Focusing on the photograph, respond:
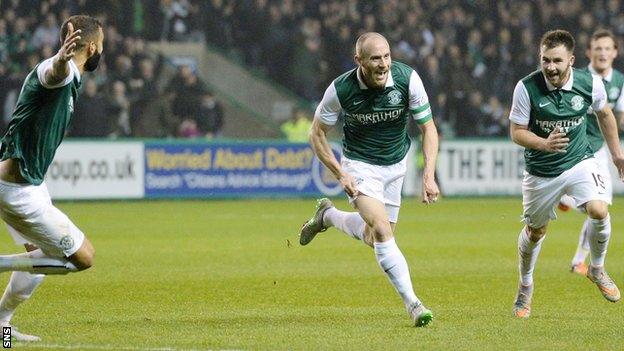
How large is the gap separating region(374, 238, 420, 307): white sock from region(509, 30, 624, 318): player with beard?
3.78 feet

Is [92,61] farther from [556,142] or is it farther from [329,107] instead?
[556,142]

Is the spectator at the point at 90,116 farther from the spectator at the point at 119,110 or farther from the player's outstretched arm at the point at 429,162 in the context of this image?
the player's outstretched arm at the point at 429,162

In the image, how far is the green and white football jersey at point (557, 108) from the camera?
984 cm

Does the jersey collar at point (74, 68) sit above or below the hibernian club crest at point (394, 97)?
above

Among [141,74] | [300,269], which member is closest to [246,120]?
[141,74]

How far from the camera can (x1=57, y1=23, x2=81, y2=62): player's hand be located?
7578 mm

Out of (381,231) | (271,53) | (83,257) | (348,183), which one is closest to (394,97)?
(348,183)

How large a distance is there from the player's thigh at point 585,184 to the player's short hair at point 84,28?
3.98m

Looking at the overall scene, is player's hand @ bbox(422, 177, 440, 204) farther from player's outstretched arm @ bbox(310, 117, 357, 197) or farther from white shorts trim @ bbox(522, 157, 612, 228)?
white shorts trim @ bbox(522, 157, 612, 228)

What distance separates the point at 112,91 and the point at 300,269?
503 inches

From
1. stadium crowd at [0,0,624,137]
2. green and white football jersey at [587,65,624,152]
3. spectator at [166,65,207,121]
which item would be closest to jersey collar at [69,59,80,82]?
green and white football jersey at [587,65,624,152]

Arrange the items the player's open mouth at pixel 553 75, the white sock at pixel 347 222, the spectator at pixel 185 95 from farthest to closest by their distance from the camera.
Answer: the spectator at pixel 185 95
the white sock at pixel 347 222
the player's open mouth at pixel 553 75

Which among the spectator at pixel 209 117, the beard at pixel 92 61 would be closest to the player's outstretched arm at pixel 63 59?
the beard at pixel 92 61

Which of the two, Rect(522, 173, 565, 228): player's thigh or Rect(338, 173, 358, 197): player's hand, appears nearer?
Rect(338, 173, 358, 197): player's hand
